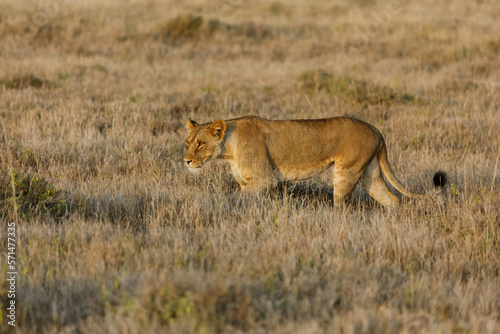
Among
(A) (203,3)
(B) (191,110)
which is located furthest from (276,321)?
(A) (203,3)

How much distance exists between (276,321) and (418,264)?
64.7 inches

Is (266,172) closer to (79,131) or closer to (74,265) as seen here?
(74,265)

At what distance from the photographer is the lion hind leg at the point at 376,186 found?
622cm

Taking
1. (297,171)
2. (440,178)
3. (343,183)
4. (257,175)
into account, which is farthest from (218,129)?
(440,178)

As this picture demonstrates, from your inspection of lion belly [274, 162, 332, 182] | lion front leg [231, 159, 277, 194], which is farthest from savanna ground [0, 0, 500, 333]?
lion belly [274, 162, 332, 182]

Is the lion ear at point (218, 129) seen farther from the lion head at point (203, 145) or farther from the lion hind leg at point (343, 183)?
the lion hind leg at point (343, 183)

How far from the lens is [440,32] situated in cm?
1875

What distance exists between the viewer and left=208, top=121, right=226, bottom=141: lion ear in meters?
5.59

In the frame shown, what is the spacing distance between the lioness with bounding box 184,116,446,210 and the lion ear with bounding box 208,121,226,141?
58mm

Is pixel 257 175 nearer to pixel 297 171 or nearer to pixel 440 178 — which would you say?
pixel 297 171

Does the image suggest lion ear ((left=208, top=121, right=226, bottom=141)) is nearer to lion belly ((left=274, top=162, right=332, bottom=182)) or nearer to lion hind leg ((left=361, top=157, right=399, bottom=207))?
lion belly ((left=274, top=162, right=332, bottom=182))

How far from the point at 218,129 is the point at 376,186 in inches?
78.0

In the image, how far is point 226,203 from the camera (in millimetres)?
5539

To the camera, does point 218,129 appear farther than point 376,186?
No
